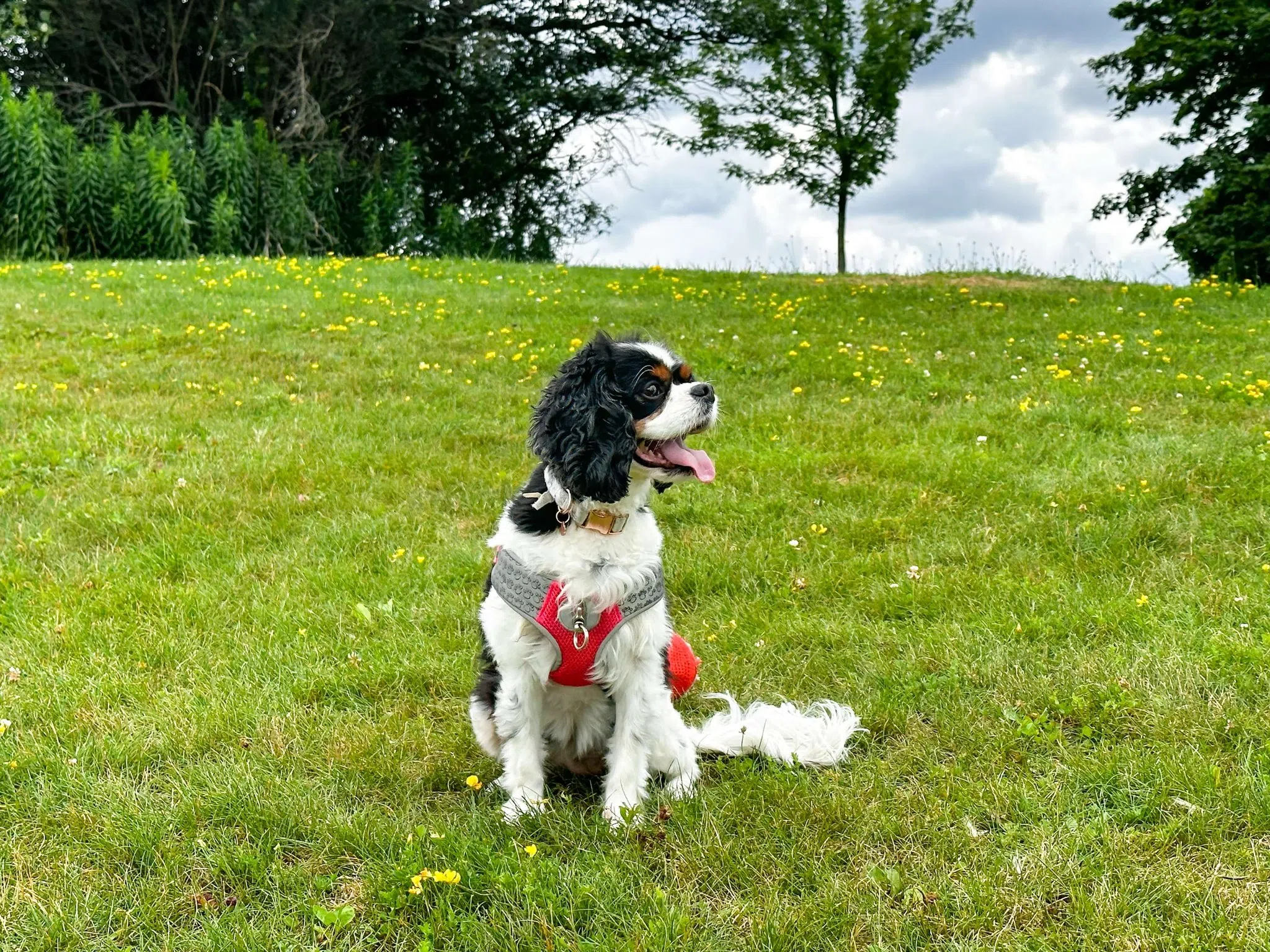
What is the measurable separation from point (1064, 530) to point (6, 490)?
6592 millimetres

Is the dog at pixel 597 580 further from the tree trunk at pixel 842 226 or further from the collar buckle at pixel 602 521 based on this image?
the tree trunk at pixel 842 226

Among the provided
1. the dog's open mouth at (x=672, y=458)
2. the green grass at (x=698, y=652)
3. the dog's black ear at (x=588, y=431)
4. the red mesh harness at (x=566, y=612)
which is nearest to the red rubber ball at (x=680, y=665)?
the green grass at (x=698, y=652)

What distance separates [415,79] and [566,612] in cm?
2393

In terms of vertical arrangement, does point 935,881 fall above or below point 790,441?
below

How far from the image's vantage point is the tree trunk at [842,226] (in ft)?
66.7

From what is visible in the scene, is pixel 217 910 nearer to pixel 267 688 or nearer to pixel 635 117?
pixel 267 688

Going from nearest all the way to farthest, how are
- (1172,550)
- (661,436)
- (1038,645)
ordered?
(661,436), (1038,645), (1172,550)

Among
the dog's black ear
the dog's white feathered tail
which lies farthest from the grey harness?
the dog's white feathered tail

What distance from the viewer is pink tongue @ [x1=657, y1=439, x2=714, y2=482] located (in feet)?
10.9

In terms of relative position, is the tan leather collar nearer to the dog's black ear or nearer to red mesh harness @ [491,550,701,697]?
the dog's black ear

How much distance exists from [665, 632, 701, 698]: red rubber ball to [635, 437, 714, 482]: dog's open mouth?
725mm

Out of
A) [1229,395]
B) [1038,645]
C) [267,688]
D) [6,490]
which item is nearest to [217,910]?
[267,688]

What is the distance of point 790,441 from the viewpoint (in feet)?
24.8

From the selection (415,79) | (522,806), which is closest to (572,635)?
(522,806)
